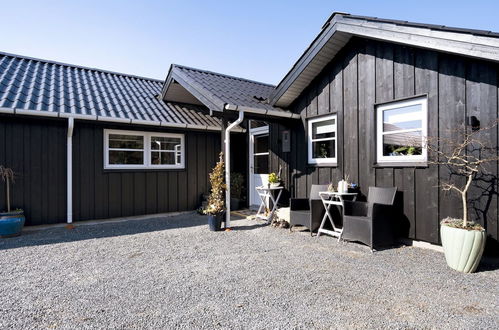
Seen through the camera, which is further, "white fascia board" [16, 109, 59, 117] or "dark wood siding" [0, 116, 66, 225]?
"dark wood siding" [0, 116, 66, 225]

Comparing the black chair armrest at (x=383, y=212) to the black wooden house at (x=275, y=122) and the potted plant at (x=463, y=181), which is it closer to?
the black wooden house at (x=275, y=122)

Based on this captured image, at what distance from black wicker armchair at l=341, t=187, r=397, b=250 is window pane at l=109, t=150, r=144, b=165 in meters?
5.22

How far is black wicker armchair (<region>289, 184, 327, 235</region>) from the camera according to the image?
5.17 m

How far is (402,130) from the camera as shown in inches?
181

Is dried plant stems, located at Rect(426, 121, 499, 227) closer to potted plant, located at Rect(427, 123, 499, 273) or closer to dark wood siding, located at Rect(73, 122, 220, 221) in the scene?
potted plant, located at Rect(427, 123, 499, 273)

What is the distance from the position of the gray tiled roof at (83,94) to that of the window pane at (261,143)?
126 cm

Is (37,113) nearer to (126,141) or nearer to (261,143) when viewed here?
(126,141)

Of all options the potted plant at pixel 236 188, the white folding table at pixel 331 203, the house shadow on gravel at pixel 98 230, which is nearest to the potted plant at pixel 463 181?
the white folding table at pixel 331 203

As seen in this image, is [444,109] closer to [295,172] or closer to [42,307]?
[295,172]

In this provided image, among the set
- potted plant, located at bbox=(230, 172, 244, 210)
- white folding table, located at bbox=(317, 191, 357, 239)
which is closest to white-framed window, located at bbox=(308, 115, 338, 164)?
white folding table, located at bbox=(317, 191, 357, 239)

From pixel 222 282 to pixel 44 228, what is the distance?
4.82 meters

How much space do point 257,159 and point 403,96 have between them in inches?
173

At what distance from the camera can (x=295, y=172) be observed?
643 centimetres

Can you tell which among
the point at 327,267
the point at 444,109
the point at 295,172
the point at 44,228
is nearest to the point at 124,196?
the point at 44,228
